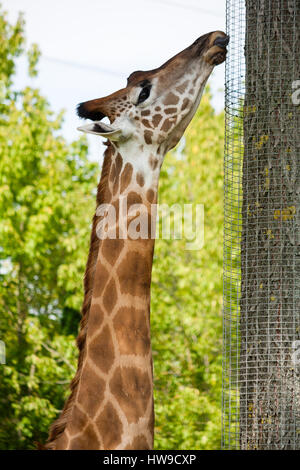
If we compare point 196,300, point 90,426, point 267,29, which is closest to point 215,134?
point 196,300

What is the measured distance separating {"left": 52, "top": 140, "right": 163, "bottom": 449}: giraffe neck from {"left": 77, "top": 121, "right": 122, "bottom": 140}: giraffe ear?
12 cm

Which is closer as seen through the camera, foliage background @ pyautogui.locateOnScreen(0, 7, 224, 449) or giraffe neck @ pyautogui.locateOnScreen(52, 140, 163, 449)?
giraffe neck @ pyautogui.locateOnScreen(52, 140, 163, 449)

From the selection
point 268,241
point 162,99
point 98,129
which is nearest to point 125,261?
point 98,129

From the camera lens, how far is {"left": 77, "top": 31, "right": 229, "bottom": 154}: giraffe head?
4.07 meters

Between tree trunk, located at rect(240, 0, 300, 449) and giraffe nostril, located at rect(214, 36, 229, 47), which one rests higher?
giraffe nostril, located at rect(214, 36, 229, 47)

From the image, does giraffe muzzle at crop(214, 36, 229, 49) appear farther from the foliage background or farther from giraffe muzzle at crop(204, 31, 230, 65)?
the foliage background

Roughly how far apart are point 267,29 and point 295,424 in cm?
208

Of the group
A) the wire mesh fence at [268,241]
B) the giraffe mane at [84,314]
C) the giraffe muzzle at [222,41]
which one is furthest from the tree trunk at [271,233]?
the giraffe mane at [84,314]

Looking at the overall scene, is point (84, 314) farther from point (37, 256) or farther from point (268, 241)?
point (37, 256)

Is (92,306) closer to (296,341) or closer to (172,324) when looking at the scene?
(296,341)

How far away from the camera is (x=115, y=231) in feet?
12.8

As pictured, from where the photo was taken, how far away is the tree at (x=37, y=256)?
12359 mm

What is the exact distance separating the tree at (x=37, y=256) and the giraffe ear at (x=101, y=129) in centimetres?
812


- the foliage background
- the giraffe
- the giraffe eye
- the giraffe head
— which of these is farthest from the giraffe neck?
the foliage background
